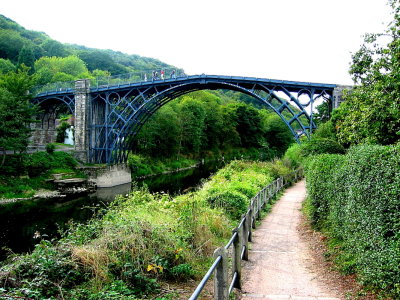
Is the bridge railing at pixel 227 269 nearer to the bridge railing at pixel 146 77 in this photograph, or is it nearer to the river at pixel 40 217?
the river at pixel 40 217

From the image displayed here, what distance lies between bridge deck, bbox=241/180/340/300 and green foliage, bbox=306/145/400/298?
2.46 feet

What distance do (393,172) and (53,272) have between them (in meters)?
5.59

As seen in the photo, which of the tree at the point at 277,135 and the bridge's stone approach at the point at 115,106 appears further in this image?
the tree at the point at 277,135

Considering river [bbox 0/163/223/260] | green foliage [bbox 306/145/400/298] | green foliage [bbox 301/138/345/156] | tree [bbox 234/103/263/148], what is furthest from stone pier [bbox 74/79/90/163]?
tree [bbox 234/103/263/148]

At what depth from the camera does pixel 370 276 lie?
508cm

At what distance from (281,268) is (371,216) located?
244 centimetres

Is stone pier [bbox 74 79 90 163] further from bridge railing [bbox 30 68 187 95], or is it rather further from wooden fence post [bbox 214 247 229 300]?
wooden fence post [bbox 214 247 229 300]

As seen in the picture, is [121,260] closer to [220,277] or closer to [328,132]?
[220,277]

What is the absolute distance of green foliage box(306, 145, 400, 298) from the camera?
455cm

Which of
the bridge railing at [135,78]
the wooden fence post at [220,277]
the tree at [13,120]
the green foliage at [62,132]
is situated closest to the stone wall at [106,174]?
the tree at [13,120]

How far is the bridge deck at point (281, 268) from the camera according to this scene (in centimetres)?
569

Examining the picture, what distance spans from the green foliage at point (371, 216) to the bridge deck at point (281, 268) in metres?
0.75

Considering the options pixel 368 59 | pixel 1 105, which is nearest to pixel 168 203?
pixel 368 59

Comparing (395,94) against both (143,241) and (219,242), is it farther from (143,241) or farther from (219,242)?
(143,241)
